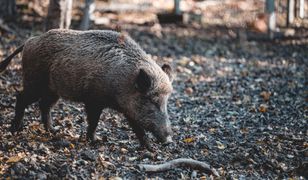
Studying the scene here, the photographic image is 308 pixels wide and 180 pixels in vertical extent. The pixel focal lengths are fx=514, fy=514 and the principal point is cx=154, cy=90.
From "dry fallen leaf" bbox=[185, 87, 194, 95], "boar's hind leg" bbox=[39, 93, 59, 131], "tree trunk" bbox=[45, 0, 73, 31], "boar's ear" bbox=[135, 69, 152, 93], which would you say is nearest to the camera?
"boar's ear" bbox=[135, 69, 152, 93]

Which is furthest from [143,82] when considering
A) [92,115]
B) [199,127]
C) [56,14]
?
[56,14]

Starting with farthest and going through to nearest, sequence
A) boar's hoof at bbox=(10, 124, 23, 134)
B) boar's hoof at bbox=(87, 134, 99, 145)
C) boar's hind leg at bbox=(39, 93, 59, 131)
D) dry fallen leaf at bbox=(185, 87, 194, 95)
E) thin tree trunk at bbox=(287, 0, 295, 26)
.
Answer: thin tree trunk at bbox=(287, 0, 295, 26), dry fallen leaf at bbox=(185, 87, 194, 95), boar's hind leg at bbox=(39, 93, 59, 131), boar's hoof at bbox=(10, 124, 23, 134), boar's hoof at bbox=(87, 134, 99, 145)

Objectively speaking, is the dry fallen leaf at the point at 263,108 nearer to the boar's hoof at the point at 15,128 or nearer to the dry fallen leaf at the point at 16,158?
the boar's hoof at the point at 15,128

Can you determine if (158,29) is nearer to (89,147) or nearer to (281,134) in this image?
(281,134)

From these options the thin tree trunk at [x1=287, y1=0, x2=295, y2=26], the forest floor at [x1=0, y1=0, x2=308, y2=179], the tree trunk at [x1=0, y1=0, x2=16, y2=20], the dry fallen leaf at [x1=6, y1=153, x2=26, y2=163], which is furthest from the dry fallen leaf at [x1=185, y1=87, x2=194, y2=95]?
the thin tree trunk at [x1=287, y1=0, x2=295, y2=26]

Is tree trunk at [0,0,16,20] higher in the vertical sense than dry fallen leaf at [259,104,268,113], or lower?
higher

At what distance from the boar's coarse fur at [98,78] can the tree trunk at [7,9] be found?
7.25 m

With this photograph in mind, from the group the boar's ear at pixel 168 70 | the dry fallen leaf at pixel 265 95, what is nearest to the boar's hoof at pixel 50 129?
the boar's ear at pixel 168 70

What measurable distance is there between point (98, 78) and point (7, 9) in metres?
8.32

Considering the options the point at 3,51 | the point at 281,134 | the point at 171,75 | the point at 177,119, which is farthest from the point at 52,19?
the point at 281,134

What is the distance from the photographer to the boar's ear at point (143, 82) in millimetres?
5484

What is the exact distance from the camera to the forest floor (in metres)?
5.16

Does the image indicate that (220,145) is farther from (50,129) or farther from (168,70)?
(50,129)

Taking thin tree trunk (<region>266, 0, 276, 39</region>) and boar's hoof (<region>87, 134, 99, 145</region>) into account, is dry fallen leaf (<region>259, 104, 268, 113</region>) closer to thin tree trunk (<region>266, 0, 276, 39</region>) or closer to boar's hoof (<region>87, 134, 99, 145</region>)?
boar's hoof (<region>87, 134, 99, 145</region>)
